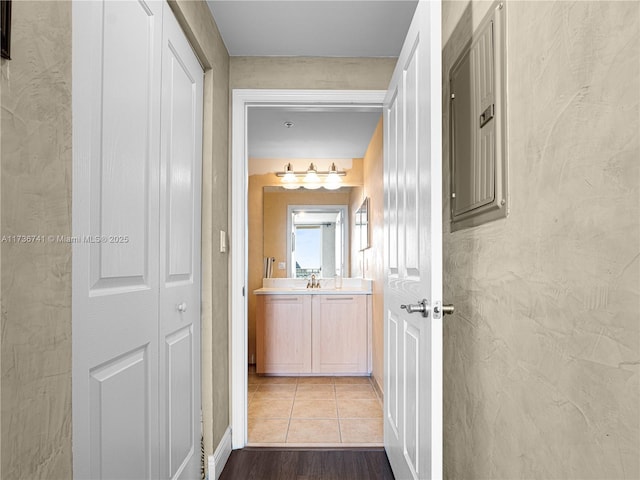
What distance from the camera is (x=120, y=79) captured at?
1320 mm

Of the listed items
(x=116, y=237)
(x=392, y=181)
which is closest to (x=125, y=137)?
(x=116, y=237)

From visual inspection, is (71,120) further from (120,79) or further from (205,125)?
(205,125)

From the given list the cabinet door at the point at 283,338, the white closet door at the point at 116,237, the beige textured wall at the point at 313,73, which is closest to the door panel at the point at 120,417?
the white closet door at the point at 116,237

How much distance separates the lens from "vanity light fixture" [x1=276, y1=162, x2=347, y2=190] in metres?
5.21

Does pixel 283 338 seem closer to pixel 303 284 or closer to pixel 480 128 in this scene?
pixel 303 284

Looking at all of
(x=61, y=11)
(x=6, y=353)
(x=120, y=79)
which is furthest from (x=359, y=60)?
(x=6, y=353)

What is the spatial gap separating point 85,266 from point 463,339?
117 centimetres

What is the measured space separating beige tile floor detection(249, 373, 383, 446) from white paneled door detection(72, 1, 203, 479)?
100cm

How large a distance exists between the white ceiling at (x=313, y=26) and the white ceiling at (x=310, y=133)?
73 cm

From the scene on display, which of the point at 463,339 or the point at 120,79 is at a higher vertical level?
the point at 120,79

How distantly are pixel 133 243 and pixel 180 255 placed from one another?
0.47m

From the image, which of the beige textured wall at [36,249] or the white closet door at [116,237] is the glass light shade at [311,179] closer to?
the white closet door at [116,237]

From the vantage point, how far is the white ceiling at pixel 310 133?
12.6 ft

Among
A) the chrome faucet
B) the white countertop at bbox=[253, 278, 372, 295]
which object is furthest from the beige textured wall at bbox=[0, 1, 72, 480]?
the chrome faucet
